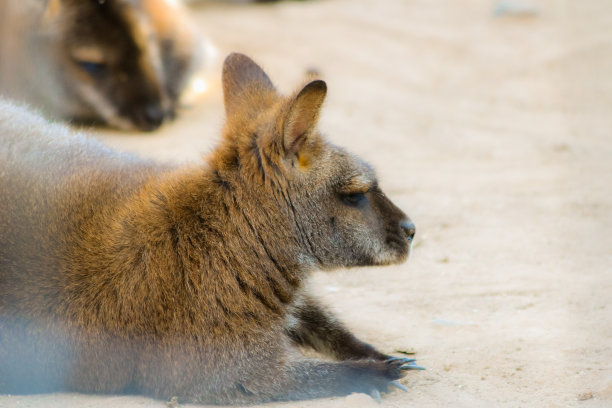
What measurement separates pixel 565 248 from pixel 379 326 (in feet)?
4.45

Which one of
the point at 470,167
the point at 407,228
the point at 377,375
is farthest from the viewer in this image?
the point at 470,167

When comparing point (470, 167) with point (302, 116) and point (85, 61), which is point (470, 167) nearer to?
point (302, 116)

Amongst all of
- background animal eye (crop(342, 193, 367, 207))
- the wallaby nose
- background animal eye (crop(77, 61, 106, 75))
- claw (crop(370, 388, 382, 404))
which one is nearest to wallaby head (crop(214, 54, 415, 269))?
background animal eye (crop(342, 193, 367, 207))

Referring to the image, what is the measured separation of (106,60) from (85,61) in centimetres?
17

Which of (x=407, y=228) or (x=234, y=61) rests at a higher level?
(x=234, y=61)

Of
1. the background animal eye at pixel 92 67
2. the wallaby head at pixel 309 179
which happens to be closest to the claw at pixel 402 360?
the wallaby head at pixel 309 179

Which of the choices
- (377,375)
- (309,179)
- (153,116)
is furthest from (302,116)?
(153,116)

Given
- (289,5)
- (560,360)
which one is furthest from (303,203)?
(289,5)

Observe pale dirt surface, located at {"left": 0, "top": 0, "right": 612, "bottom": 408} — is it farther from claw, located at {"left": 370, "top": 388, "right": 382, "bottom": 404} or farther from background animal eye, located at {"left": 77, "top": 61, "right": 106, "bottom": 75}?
background animal eye, located at {"left": 77, "top": 61, "right": 106, "bottom": 75}

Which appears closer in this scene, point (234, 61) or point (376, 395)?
point (376, 395)

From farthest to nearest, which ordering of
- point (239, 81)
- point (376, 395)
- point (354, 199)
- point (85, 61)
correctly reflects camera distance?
point (85, 61)
point (239, 81)
point (354, 199)
point (376, 395)

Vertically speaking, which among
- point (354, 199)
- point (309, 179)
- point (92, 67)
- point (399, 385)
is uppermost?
point (309, 179)

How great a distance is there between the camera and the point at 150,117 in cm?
707

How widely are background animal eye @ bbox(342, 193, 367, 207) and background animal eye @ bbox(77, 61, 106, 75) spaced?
3.90 metres
